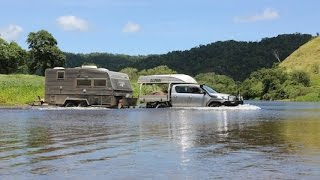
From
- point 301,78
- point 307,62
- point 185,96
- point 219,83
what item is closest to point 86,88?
point 185,96

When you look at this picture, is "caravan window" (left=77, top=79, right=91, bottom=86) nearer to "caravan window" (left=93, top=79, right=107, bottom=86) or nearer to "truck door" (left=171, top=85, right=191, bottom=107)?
"caravan window" (left=93, top=79, right=107, bottom=86)

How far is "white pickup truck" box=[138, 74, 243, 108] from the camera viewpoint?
1454 inches

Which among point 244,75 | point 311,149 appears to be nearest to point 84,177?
point 311,149

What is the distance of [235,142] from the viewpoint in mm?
13578

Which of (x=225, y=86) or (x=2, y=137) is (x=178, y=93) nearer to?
(x=2, y=137)

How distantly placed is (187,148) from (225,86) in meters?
149

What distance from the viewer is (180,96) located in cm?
3784

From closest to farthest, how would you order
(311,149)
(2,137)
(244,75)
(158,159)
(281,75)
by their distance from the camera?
(158,159)
(311,149)
(2,137)
(281,75)
(244,75)

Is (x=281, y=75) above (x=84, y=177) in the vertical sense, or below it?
above

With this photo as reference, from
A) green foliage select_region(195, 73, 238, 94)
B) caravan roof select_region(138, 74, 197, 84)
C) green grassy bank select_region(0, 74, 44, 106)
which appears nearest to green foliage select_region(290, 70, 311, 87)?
green foliage select_region(195, 73, 238, 94)

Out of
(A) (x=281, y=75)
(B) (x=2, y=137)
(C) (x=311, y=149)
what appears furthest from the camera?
(A) (x=281, y=75)

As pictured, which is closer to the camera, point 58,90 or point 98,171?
point 98,171

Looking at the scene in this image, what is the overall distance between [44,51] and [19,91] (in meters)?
28.7

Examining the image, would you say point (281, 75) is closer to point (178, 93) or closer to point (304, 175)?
point (178, 93)
